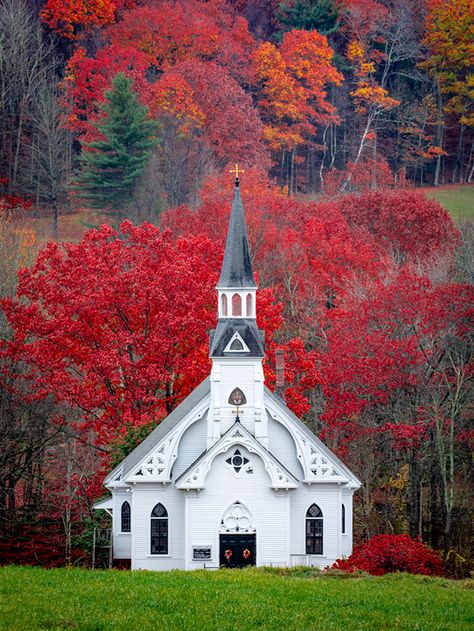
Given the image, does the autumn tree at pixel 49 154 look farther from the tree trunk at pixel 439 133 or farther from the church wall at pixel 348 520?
the church wall at pixel 348 520

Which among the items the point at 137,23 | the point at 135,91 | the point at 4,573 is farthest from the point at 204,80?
the point at 4,573

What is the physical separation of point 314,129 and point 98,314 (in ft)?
194

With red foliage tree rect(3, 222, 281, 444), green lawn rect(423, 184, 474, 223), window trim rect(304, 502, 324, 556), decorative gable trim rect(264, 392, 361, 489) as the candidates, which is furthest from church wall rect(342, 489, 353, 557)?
green lawn rect(423, 184, 474, 223)

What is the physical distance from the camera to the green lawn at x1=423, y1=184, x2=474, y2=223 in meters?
91.6

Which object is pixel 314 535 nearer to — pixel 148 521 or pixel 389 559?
pixel 148 521

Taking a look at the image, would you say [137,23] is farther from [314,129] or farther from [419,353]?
[419,353]

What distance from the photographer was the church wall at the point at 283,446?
1777 inches

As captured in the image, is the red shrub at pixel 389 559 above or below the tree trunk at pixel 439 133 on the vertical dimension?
below

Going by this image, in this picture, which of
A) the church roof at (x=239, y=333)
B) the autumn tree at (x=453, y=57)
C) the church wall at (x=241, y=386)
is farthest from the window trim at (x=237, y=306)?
the autumn tree at (x=453, y=57)

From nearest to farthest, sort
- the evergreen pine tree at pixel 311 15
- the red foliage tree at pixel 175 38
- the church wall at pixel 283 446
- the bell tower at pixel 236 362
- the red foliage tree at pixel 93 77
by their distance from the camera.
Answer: the bell tower at pixel 236 362 < the church wall at pixel 283 446 < the red foliage tree at pixel 93 77 < the red foliage tree at pixel 175 38 < the evergreen pine tree at pixel 311 15

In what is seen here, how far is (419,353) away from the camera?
50.3m

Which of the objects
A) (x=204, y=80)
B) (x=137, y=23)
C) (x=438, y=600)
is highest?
(x=137, y=23)

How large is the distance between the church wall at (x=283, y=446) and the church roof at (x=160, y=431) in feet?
7.77

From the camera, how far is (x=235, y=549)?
43.9 meters
